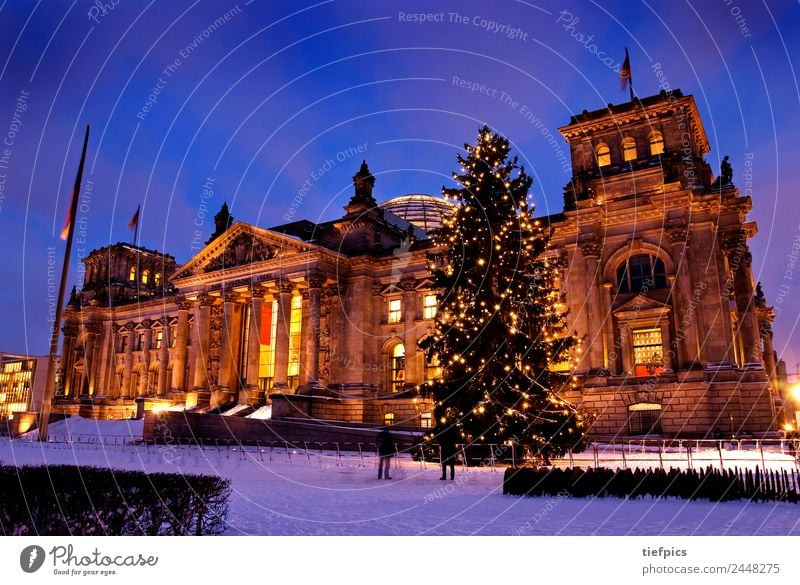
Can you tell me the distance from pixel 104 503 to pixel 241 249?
49549 millimetres

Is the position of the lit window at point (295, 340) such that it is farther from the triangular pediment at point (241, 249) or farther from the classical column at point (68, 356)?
the classical column at point (68, 356)

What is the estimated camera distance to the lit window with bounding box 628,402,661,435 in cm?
3720

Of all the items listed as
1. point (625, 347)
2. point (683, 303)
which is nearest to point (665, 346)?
point (625, 347)

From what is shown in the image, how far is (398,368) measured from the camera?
51.5 metres

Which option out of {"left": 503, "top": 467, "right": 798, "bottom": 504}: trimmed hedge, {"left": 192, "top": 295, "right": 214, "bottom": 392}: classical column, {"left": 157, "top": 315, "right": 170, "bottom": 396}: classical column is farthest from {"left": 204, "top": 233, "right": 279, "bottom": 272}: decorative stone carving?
{"left": 503, "top": 467, "right": 798, "bottom": 504}: trimmed hedge

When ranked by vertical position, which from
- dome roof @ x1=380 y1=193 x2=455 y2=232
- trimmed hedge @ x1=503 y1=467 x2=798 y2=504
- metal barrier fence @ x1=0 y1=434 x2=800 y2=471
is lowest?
metal barrier fence @ x1=0 y1=434 x2=800 y2=471

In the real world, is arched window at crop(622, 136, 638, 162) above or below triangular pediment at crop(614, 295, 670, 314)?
above

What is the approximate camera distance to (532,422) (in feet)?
78.1

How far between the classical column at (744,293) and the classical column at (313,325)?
30.6 meters

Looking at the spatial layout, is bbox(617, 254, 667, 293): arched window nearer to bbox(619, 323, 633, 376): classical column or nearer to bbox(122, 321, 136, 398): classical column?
bbox(619, 323, 633, 376): classical column

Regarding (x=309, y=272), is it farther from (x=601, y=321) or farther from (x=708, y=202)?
(x=708, y=202)

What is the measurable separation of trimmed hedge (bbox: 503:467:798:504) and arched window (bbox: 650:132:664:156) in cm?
3156
